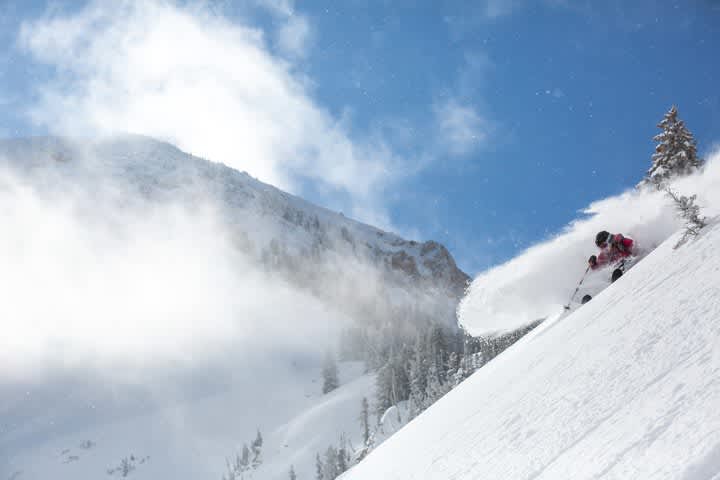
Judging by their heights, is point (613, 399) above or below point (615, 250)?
below

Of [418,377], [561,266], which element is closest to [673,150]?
[561,266]

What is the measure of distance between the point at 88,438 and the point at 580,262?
123356 millimetres

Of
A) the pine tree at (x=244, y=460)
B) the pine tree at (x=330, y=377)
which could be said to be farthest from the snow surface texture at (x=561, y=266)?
the pine tree at (x=330, y=377)

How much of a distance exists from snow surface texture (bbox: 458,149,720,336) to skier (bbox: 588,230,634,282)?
0.71 ft

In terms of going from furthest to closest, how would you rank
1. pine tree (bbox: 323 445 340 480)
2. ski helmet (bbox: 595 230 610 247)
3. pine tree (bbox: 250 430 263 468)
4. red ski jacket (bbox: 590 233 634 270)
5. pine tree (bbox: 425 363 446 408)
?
pine tree (bbox: 250 430 263 468)
pine tree (bbox: 323 445 340 480)
pine tree (bbox: 425 363 446 408)
ski helmet (bbox: 595 230 610 247)
red ski jacket (bbox: 590 233 634 270)

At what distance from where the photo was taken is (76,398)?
135500 mm

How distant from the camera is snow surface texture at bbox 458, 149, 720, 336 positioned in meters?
10.0

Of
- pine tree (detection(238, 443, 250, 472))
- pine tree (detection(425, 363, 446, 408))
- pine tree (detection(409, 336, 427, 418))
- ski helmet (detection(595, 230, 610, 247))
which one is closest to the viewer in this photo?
ski helmet (detection(595, 230, 610, 247))

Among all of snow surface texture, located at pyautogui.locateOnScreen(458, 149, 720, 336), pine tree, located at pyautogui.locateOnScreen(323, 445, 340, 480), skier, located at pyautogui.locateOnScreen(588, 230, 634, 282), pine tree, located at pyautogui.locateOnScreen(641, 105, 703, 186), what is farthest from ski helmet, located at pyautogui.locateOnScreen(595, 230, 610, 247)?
pine tree, located at pyautogui.locateOnScreen(323, 445, 340, 480)

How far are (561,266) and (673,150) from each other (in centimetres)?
1072

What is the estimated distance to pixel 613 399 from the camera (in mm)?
3711

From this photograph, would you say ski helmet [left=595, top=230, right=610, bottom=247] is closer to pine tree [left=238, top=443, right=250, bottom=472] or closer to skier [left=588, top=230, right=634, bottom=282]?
skier [left=588, top=230, right=634, bottom=282]

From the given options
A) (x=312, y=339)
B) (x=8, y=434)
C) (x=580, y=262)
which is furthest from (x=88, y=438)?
(x=580, y=262)

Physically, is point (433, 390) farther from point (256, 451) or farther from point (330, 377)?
point (330, 377)
